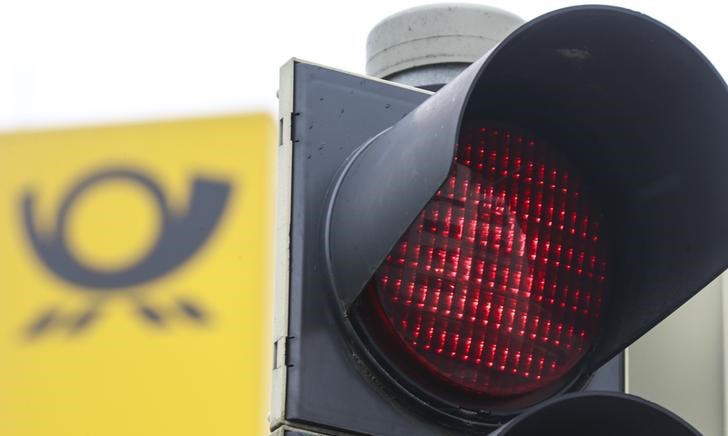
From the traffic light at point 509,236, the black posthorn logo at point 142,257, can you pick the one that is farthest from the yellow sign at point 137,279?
the traffic light at point 509,236

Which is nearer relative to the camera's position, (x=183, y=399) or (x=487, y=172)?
(x=487, y=172)

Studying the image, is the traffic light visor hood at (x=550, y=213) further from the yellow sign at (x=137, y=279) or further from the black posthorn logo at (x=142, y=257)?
the black posthorn logo at (x=142, y=257)

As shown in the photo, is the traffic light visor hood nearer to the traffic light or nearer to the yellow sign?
the traffic light

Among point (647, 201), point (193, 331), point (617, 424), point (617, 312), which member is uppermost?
point (193, 331)

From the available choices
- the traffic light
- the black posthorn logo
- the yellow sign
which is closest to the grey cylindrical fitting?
the traffic light

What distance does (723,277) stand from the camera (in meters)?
2.17

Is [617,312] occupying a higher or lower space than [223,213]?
lower

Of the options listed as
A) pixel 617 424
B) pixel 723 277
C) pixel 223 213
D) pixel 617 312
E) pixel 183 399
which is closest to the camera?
pixel 617 424

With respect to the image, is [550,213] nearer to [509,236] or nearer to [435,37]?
[509,236]

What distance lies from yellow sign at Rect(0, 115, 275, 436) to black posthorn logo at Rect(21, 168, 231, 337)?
1 centimetres

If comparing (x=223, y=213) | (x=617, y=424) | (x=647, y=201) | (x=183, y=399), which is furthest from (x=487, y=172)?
(x=223, y=213)

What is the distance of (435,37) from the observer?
2.33m

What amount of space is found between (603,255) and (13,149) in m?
12.6

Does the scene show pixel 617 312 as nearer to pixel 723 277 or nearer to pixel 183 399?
pixel 723 277
